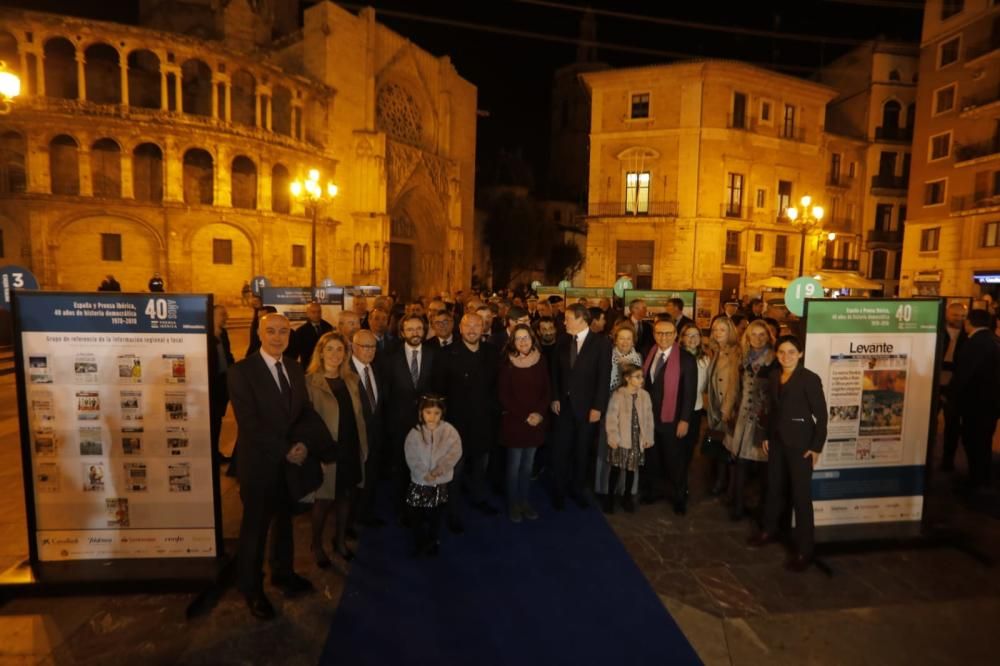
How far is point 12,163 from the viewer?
23.3 m

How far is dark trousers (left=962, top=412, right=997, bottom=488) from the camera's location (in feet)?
20.5

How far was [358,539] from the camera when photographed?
503 centimetres

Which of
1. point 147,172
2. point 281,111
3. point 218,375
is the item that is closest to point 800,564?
point 218,375

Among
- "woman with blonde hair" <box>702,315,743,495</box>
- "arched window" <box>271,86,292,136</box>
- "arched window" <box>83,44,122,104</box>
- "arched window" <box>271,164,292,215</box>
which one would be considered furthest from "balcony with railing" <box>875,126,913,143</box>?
"arched window" <box>83,44,122,104</box>

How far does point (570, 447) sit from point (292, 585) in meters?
3.03

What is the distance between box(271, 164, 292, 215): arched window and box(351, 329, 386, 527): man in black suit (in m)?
26.8

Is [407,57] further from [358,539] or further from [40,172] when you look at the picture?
[358,539]

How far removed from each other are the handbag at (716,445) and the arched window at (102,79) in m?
32.0

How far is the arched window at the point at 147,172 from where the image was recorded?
2586 cm

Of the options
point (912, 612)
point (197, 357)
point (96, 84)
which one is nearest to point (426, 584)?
point (197, 357)

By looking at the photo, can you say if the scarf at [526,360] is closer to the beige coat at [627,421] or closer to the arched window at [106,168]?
the beige coat at [627,421]

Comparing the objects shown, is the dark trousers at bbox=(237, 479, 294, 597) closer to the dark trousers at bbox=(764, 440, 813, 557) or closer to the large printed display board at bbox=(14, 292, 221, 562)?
the large printed display board at bbox=(14, 292, 221, 562)

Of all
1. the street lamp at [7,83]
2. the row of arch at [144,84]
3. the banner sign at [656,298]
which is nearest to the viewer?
the street lamp at [7,83]

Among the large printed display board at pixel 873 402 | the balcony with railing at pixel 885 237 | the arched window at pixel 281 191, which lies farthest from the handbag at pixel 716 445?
the balcony with railing at pixel 885 237
